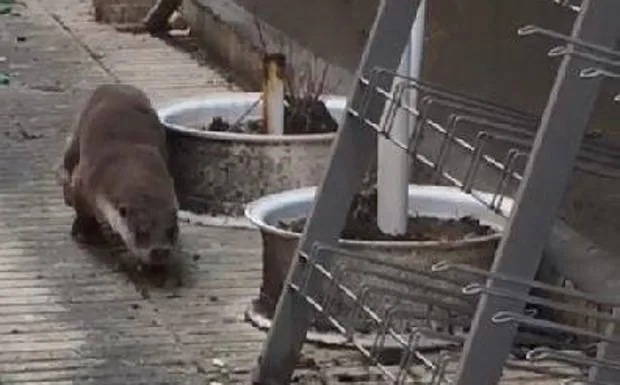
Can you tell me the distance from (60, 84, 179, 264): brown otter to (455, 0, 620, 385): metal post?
3032 millimetres

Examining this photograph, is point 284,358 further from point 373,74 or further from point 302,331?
point 373,74

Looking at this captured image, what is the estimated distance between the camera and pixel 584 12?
4.01 m

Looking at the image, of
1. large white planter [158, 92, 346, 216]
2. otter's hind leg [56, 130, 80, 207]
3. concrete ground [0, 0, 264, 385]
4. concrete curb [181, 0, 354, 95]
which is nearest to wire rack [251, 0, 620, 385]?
concrete ground [0, 0, 264, 385]

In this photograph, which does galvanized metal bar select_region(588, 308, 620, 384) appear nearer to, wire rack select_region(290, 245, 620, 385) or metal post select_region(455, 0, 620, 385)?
wire rack select_region(290, 245, 620, 385)

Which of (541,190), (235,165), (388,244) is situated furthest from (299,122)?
(541,190)

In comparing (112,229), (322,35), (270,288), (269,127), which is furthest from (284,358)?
(322,35)

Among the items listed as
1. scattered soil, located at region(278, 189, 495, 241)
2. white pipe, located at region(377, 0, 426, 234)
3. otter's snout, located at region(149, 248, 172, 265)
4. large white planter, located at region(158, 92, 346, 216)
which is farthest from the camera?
large white planter, located at region(158, 92, 346, 216)

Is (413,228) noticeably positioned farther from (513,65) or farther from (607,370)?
(607,370)

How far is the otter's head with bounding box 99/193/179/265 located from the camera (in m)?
6.99

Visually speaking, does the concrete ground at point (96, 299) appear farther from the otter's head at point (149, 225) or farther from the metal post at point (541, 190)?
the metal post at point (541, 190)

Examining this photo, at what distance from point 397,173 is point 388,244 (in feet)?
1.10

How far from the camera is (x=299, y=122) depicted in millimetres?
8008

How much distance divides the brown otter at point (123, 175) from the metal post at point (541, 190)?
119 inches

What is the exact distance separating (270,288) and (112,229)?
1023 millimetres
